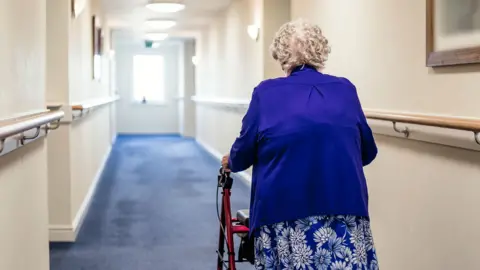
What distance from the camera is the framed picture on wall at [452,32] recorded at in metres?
2.22

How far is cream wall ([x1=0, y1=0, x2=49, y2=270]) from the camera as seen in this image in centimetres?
221

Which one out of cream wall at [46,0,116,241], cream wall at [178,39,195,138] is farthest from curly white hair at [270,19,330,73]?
cream wall at [178,39,195,138]

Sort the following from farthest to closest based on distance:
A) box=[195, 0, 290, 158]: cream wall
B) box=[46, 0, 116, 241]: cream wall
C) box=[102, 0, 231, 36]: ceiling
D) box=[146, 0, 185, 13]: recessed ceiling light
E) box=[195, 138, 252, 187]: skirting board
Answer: box=[102, 0, 231, 36]: ceiling < box=[146, 0, 185, 13]: recessed ceiling light < box=[195, 138, 252, 187]: skirting board < box=[195, 0, 290, 158]: cream wall < box=[46, 0, 116, 241]: cream wall

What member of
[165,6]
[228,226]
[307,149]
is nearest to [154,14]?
[165,6]

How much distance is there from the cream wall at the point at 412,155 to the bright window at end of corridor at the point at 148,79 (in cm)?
1351

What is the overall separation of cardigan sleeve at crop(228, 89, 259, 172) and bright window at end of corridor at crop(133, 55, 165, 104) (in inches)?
Result: 587

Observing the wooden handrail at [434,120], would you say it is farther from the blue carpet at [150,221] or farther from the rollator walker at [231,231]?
the blue carpet at [150,221]

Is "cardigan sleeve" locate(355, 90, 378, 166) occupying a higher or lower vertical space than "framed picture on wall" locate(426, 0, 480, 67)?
lower

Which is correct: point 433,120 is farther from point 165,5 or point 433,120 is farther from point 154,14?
point 154,14

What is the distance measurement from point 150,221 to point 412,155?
3041 millimetres

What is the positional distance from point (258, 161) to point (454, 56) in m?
0.89

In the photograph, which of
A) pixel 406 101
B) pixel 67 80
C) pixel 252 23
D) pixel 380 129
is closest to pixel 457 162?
pixel 406 101

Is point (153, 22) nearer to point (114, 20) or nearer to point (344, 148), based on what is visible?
point (114, 20)

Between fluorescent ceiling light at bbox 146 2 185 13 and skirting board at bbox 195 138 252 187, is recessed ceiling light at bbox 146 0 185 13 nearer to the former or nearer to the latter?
fluorescent ceiling light at bbox 146 2 185 13
